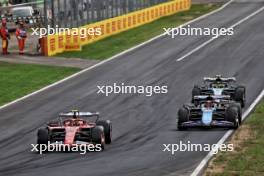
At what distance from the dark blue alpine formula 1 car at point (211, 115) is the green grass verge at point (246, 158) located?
68 cm

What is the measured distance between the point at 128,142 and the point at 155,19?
4083 cm

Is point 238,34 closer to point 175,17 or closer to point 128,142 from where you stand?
point 175,17

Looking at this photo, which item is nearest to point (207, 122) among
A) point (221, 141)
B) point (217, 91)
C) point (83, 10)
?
point (221, 141)

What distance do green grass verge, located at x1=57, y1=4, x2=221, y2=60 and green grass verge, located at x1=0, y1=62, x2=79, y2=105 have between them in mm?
4438

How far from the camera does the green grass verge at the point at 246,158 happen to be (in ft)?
60.2

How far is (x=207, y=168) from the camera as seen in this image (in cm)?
1898

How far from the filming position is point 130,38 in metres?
54.1

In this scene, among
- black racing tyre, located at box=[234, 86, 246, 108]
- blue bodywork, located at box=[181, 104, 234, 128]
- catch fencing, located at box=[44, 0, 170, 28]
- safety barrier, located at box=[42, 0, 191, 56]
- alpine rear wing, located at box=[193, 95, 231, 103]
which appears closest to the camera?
blue bodywork, located at box=[181, 104, 234, 128]

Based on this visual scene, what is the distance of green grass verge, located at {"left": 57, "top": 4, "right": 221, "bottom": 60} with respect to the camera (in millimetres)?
47938

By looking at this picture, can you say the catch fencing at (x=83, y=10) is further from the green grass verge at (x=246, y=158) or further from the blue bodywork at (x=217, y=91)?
the green grass verge at (x=246, y=158)

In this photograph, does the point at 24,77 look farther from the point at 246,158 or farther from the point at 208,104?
the point at 246,158
